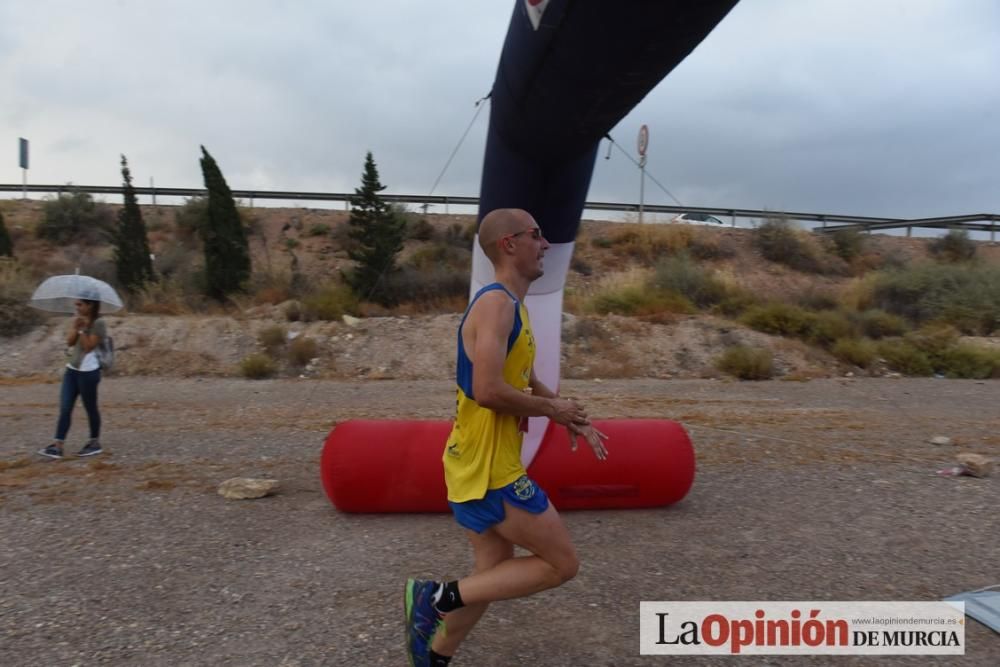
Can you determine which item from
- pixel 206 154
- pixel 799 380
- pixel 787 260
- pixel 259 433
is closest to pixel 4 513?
pixel 259 433

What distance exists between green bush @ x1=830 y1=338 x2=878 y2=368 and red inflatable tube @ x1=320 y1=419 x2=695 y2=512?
12.1 m

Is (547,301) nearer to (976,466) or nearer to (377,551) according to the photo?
(377,551)

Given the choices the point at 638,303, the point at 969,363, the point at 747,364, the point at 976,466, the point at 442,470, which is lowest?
the point at 976,466

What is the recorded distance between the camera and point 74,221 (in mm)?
28594

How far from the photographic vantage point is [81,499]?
18.8 ft

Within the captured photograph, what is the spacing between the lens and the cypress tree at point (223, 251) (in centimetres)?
2027

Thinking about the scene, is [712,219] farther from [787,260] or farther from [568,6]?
[568,6]

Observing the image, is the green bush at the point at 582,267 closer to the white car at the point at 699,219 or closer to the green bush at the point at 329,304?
the white car at the point at 699,219

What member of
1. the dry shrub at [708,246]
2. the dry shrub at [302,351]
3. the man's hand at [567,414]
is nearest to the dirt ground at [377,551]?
the man's hand at [567,414]

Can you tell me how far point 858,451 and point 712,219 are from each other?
24491 millimetres

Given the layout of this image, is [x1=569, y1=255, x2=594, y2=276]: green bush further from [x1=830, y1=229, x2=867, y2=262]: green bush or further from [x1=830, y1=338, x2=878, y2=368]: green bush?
[x1=830, y1=338, x2=878, y2=368]: green bush

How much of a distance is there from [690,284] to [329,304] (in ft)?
32.7

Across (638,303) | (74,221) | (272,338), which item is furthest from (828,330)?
(74,221)

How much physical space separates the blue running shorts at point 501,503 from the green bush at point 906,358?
49.7 feet
